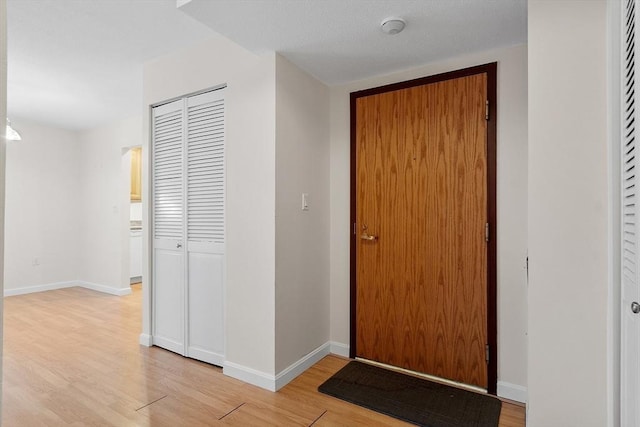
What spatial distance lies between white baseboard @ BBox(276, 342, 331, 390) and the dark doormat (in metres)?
0.23

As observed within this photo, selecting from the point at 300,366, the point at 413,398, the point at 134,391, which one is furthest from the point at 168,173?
the point at 413,398

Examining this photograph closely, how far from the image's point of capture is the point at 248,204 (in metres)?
2.39

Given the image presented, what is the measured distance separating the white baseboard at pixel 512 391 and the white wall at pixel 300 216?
1.31 meters

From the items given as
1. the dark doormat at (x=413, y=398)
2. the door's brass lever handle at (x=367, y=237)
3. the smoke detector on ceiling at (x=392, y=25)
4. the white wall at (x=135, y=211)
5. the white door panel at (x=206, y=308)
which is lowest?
the dark doormat at (x=413, y=398)

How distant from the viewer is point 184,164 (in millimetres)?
2766

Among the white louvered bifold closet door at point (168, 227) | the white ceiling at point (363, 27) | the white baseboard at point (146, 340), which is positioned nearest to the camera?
the white ceiling at point (363, 27)

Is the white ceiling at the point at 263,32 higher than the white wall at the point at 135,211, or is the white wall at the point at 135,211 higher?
the white ceiling at the point at 263,32

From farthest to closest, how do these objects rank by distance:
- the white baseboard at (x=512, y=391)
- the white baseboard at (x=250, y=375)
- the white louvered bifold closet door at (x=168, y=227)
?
the white louvered bifold closet door at (x=168, y=227), the white baseboard at (x=250, y=375), the white baseboard at (x=512, y=391)

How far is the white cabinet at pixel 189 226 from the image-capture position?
261 cm

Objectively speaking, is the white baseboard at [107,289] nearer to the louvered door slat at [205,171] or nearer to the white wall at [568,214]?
the louvered door slat at [205,171]

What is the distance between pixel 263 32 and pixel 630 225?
2.00 metres

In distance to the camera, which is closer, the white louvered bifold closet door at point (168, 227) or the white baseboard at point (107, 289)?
the white louvered bifold closet door at point (168, 227)

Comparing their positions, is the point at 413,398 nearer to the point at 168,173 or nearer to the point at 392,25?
the point at 392,25

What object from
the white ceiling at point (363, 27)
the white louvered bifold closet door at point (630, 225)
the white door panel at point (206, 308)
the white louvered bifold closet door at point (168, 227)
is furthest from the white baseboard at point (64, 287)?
the white louvered bifold closet door at point (630, 225)
